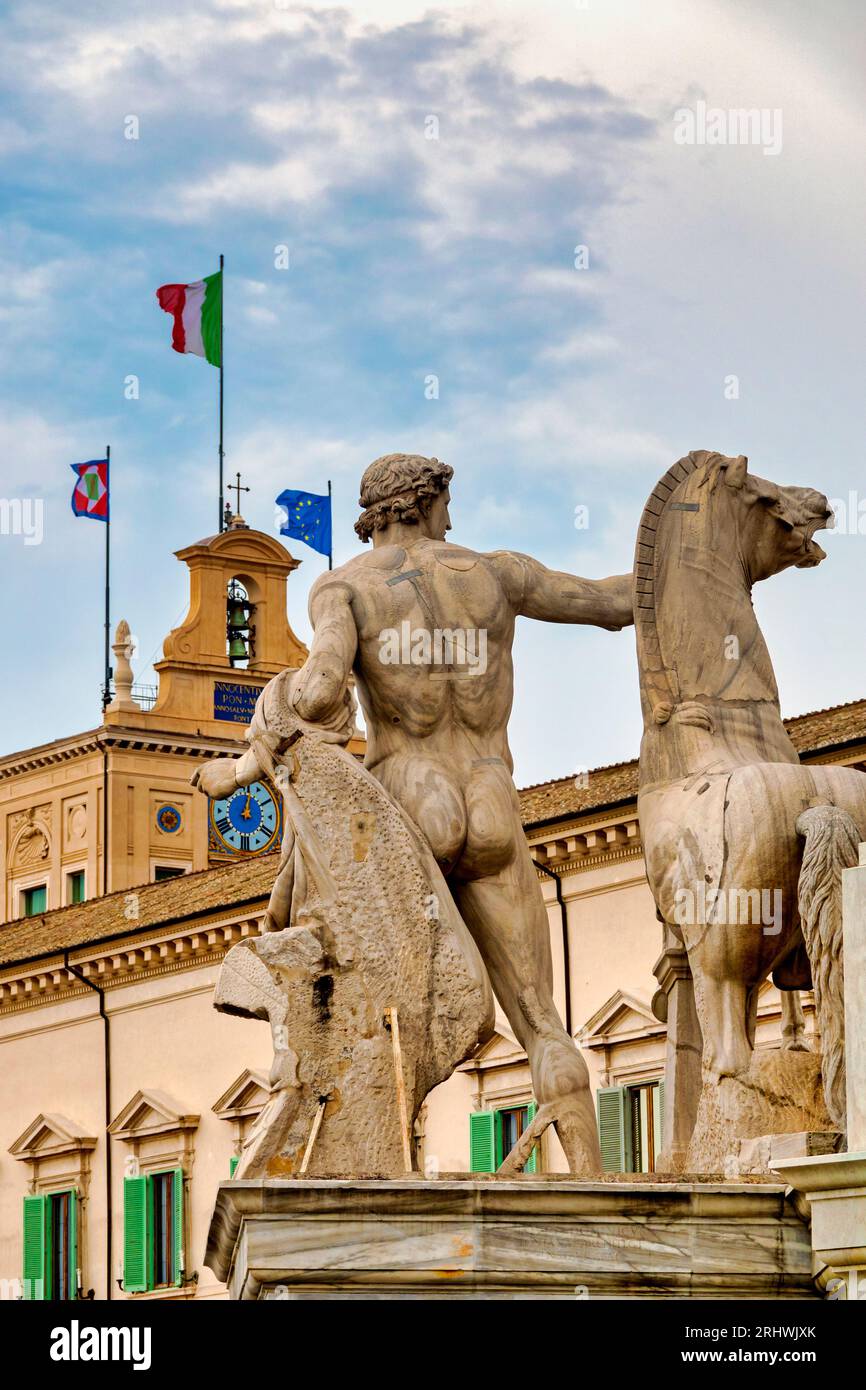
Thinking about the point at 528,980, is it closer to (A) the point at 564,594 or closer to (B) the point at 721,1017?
(B) the point at 721,1017

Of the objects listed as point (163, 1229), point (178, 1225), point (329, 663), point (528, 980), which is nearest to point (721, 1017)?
point (528, 980)

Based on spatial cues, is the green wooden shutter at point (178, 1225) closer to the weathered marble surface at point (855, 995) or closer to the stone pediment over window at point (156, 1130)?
the stone pediment over window at point (156, 1130)

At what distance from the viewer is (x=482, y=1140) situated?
37.9 metres

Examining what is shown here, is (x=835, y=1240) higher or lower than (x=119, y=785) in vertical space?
lower

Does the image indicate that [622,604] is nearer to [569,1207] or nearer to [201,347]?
[569,1207]

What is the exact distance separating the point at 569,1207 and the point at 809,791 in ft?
5.31

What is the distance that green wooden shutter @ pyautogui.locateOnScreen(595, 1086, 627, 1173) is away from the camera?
35875mm

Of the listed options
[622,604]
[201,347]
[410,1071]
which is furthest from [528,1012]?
[201,347]

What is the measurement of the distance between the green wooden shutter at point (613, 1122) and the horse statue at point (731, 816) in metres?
22.3

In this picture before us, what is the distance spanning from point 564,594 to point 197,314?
51649 mm

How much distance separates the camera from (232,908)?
41.6 m

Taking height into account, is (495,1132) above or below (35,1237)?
below

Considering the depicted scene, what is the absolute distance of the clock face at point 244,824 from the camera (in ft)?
223
